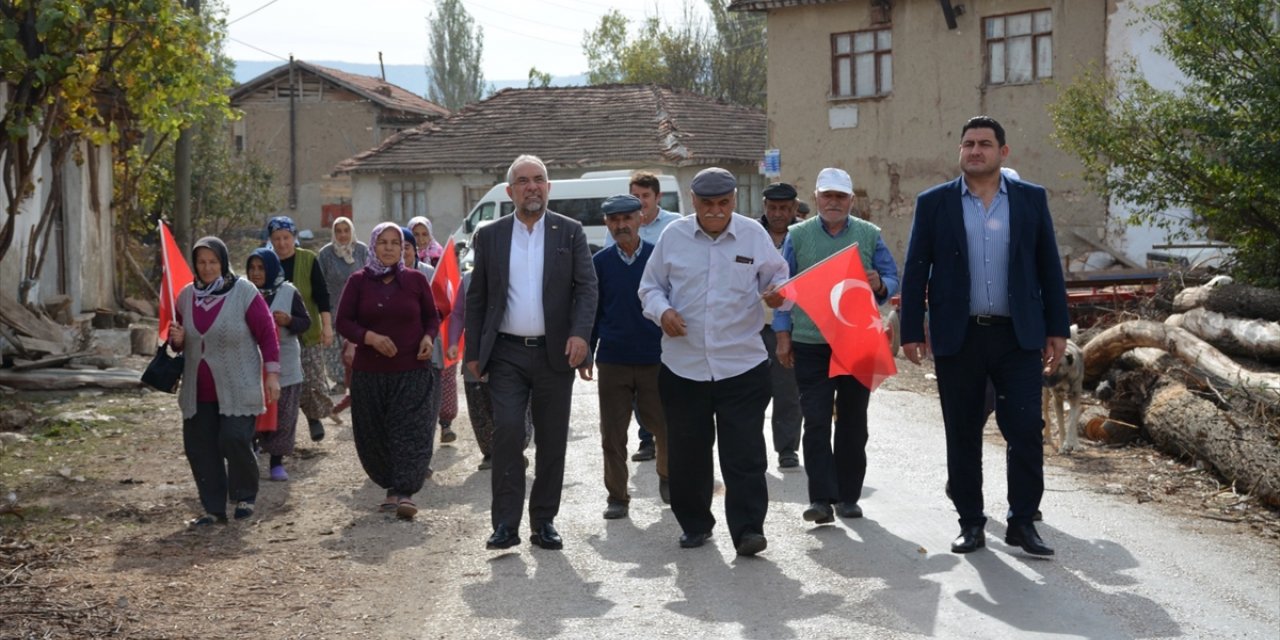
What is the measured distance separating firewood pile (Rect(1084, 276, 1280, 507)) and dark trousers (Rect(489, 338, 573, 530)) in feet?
14.8

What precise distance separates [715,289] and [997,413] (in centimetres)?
154

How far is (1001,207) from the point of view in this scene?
7.55 m

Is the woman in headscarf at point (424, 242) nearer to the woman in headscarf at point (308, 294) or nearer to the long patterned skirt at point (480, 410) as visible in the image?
the woman in headscarf at point (308, 294)

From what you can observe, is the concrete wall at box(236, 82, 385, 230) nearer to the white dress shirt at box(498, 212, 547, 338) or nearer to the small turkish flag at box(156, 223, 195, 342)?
the small turkish flag at box(156, 223, 195, 342)

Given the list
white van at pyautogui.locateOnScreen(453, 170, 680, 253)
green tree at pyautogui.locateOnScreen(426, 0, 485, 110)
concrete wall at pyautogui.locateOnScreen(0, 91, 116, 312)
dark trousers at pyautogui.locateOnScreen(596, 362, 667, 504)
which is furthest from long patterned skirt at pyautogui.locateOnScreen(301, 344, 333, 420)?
green tree at pyautogui.locateOnScreen(426, 0, 485, 110)

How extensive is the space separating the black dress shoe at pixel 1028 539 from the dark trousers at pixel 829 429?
1.16 metres

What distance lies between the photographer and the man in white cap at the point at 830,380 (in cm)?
866

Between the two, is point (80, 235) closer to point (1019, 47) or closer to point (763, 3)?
point (763, 3)

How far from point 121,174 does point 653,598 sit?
20915 millimetres

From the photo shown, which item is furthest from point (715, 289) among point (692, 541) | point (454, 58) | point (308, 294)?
point (454, 58)

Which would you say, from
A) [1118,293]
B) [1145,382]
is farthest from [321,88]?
[1145,382]

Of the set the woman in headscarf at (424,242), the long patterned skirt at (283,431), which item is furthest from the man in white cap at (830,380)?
the woman in headscarf at (424,242)

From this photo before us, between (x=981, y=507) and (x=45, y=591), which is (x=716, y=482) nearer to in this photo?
(x=981, y=507)

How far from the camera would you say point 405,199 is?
4678 centimetres
